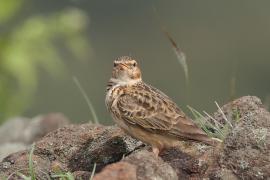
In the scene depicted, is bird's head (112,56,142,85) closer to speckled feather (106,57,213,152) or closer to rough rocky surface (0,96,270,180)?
speckled feather (106,57,213,152)

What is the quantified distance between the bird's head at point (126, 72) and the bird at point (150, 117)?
1.4 inches

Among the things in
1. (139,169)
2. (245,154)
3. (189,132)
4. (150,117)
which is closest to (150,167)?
(139,169)

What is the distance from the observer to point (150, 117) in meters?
9.15

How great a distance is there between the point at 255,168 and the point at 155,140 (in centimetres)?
140

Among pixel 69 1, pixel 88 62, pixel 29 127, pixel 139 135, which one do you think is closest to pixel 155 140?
pixel 139 135

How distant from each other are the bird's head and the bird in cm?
4

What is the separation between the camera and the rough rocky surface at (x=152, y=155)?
24.8 feet

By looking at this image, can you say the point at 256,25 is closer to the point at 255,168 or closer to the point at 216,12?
the point at 216,12

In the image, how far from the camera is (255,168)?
25.5 feet

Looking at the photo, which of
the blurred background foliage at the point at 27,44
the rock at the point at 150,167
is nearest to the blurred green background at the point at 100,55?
the blurred background foliage at the point at 27,44

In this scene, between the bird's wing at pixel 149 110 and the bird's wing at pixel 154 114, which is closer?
the bird's wing at pixel 154 114

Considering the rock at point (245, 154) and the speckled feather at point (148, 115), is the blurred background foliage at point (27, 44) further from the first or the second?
the rock at point (245, 154)

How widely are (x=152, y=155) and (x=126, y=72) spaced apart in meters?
2.17

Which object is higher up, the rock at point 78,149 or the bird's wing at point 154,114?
the bird's wing at point 154,114
